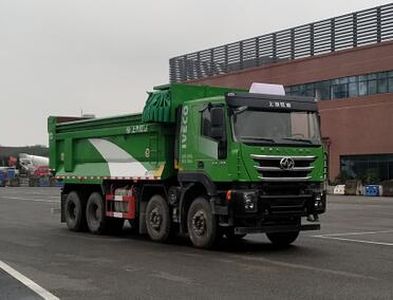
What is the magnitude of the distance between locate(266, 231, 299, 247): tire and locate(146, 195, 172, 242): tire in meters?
2.29

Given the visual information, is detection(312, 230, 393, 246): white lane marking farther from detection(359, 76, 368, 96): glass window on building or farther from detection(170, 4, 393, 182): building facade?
detection(359, 76, 368, 96): glass window on building

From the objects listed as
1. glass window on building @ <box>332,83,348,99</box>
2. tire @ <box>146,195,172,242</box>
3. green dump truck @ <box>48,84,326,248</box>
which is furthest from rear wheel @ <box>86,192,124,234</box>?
glass window on building @ <box>332,83,348,99</box>

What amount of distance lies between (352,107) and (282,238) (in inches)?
1689

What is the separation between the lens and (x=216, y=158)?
1374 cm

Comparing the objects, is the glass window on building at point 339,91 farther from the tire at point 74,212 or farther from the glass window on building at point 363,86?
the tire at point 74,212

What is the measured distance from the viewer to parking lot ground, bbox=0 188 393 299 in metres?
9.40

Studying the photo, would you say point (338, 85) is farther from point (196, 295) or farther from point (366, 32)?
point (196, 295)

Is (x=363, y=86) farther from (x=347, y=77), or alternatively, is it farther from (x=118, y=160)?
(x=118, y=160)

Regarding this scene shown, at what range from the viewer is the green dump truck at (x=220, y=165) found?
44.2 ft

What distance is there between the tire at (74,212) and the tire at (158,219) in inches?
142

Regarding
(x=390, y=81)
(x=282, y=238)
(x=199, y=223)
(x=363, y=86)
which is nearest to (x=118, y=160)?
(x=199, y=223)

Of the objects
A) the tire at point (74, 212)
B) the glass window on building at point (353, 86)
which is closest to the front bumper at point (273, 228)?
the tire at point (74, 212)

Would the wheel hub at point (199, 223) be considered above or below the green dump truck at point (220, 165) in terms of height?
below

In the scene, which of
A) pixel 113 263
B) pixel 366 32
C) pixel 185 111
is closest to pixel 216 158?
pixel 185 111
